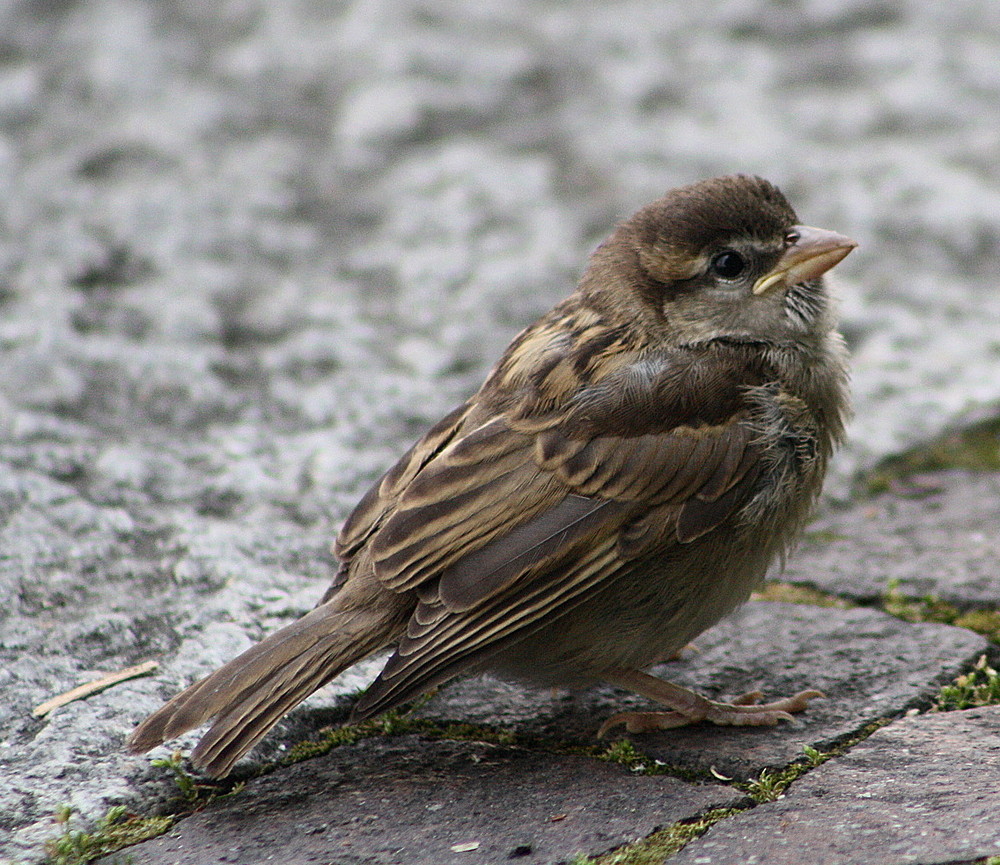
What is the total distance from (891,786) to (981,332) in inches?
103

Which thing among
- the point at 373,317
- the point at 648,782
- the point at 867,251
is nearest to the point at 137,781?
the point at 648,782

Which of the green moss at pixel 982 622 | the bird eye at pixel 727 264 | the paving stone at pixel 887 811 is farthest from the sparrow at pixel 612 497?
the green moss at pixel 982 622

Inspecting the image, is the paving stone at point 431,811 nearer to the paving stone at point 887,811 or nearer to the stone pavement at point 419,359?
the stone pavement at point 419,359

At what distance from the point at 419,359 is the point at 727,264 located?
161 cm

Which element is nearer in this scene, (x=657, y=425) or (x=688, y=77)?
(x=657, y=425)

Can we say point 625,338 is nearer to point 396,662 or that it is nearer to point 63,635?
point 396,662

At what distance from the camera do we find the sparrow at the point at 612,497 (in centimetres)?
289

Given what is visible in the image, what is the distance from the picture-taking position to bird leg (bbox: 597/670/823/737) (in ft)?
9.95

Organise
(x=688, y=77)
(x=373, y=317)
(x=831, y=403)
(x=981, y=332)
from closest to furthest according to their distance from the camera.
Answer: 1. (x=831, y=403)
2. (x=981, y=332)
3. (x=373, y=317)
4. (x=688, y=77)

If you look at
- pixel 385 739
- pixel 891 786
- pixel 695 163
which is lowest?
pixel 891 786

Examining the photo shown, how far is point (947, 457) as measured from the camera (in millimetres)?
4199

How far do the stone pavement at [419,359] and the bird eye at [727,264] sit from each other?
88cm

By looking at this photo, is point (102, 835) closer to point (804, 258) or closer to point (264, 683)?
point (264, 683)

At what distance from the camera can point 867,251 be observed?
5.39m
